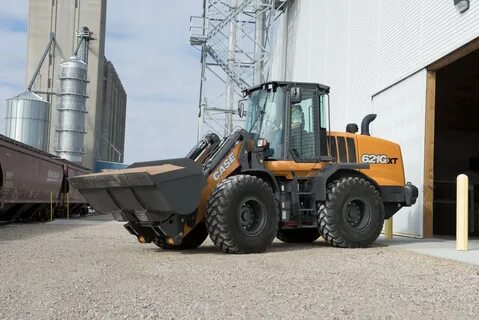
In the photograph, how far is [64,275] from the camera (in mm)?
7582

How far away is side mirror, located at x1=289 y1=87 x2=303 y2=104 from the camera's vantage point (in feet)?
35.7

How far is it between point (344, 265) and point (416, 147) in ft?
24.7

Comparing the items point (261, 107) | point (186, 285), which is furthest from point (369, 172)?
point (186, 285)

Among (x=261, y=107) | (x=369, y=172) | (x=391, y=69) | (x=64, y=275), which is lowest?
(x=64, y=275)

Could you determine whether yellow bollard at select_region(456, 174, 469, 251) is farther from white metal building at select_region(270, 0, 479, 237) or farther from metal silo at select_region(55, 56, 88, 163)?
metal silo at select_region(55, 56, 88, 163)

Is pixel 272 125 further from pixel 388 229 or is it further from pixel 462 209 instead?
pixel 388 229

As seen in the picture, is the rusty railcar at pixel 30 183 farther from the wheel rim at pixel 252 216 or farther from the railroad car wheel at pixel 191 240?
the wheel rim at pixel 252 216

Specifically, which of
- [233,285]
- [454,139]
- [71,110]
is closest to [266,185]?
[233,285]

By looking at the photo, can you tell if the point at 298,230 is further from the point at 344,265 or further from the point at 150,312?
the point at 150,312

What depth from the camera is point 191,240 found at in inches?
439

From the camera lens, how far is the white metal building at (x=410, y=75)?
1458 centimetres

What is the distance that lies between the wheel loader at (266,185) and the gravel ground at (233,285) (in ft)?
2.01

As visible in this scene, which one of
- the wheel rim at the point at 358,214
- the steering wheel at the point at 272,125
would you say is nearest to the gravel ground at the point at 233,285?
the wheel rim at the point at 358,214

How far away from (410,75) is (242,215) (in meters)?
8.07
